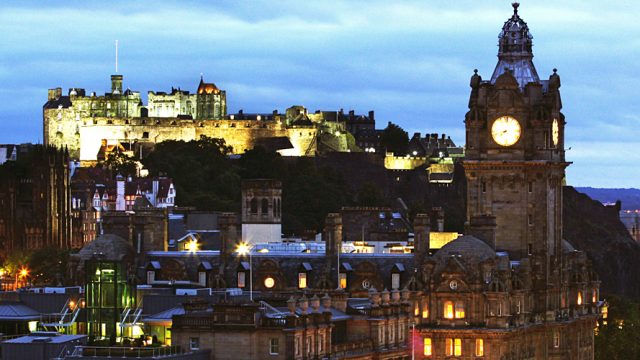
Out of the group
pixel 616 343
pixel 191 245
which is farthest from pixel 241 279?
pixel 616 343

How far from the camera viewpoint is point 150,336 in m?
126

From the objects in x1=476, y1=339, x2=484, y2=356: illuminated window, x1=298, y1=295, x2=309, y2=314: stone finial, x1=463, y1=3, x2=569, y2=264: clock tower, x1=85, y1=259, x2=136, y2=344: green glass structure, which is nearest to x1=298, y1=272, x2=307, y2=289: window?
x1=476, y1=339, x2=484, y2=356: illuminated window

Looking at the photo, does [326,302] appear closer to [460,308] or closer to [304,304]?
[304,304]

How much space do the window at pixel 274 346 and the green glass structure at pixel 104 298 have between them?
507 inches

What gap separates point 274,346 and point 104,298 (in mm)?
15933

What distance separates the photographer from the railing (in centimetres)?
11594

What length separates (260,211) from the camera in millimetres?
175500

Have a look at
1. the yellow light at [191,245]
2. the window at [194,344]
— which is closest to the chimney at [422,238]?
the yellow light at [191,245]

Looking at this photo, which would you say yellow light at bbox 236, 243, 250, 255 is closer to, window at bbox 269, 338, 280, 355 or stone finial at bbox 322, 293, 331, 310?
stone finial at bbox 322, 293, 331, 310

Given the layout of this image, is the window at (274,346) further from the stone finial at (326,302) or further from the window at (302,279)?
the window at (302,279)

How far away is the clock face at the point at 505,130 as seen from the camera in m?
165

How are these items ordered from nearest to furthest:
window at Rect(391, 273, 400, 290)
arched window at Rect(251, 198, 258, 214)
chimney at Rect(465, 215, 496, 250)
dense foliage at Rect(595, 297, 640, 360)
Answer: window at Rect(391, 273, 400, 290), chimney at Rect(465, 215, 496, 250), arched window at Rect(251, 198, 258, 214), dense foliage at Rect(595, 297, 640, 360)

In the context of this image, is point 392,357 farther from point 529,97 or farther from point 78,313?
point 529,97

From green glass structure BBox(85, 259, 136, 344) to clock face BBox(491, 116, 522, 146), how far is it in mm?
39059
